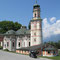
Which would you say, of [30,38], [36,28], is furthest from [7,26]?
[36,28]

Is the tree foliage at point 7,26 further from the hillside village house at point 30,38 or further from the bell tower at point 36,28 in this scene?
the bell tower at point 36,28

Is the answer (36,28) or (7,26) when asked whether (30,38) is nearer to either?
(36,28)

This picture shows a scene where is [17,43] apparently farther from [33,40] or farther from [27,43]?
[33,40]

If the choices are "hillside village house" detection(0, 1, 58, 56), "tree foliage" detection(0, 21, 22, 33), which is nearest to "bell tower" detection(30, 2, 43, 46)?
"hillside village house" detection(0, 1, 58, 56)

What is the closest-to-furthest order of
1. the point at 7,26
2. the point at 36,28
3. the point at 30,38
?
the point at 36,28 < the point at 30,38 < the point at 7,26

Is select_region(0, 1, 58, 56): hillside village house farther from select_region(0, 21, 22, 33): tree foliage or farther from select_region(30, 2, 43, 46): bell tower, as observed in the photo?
select_region(0, 21, 22, 33): tree foliage

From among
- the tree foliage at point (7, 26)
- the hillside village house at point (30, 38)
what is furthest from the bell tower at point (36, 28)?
the tree foliage at point (7, 26)

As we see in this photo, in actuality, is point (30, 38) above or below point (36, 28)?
below

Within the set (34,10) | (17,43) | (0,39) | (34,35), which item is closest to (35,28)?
(34,35)

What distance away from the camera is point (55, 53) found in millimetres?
36031

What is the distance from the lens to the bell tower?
43438 millimetres

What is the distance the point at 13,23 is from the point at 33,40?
24236mm

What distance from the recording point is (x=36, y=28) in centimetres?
4412

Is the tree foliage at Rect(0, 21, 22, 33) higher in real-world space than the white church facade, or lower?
higher
